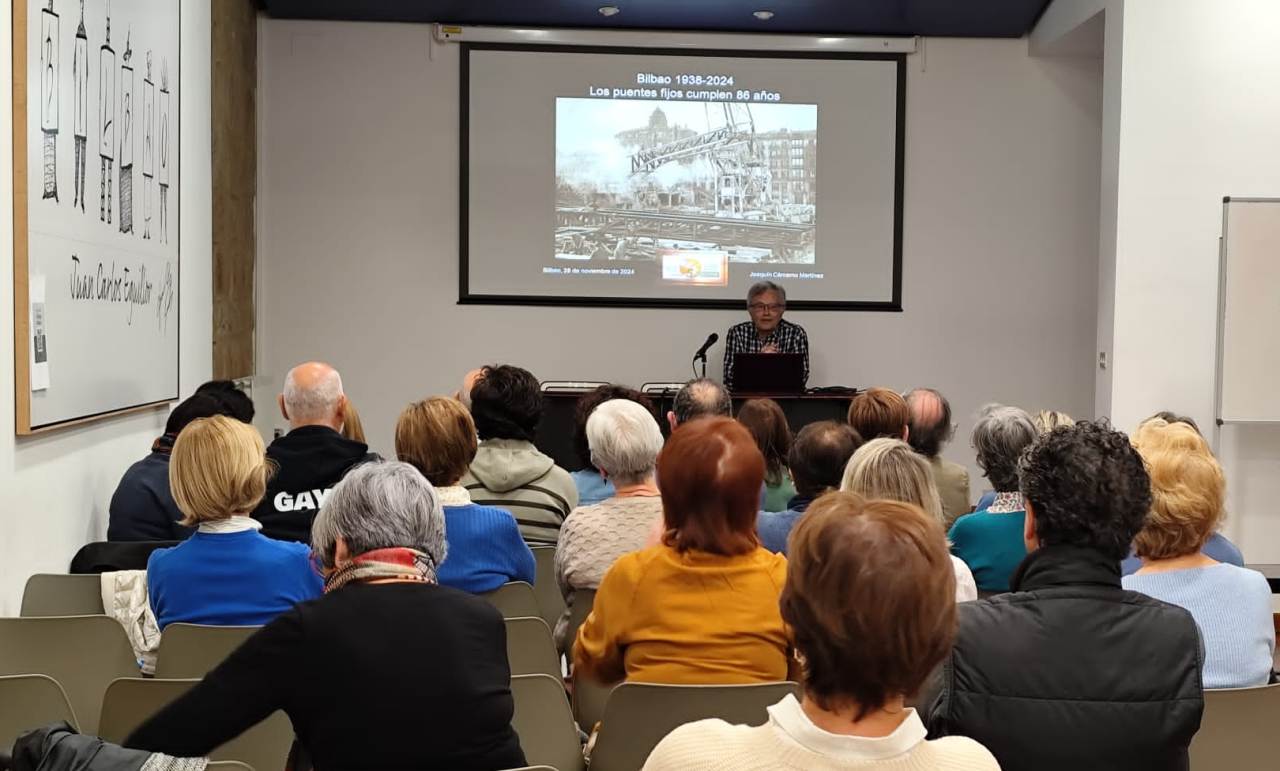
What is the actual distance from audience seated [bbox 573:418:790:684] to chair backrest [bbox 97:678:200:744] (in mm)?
753

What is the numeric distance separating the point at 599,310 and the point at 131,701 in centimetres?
605

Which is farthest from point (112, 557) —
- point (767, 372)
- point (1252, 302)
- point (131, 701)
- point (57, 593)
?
point (1252, 302)

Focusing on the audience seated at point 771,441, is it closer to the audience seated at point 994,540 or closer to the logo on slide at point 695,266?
the audience seated at point 994,540

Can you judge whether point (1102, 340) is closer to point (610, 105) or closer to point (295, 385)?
point (610, 105)

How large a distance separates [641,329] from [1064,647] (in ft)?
20.4

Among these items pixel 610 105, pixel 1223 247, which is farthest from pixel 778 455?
pixel 610 105

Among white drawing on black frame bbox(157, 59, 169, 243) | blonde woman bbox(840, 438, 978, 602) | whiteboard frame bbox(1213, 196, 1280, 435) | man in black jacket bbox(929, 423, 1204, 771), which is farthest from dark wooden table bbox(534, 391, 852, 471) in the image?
man in black jacket bbox(929, 423, 1204, 771)

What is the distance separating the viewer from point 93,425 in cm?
448

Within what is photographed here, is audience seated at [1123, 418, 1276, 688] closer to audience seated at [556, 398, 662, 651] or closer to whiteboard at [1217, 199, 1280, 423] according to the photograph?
audience seated at [556, 398, 662, 651]

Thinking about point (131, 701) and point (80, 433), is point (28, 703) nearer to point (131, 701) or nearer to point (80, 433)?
point (131, 701)

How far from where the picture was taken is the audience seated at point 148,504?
144 inches

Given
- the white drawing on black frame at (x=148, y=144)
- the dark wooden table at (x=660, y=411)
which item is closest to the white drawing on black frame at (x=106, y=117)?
the white drawing on black frame at (x=148, y=144)

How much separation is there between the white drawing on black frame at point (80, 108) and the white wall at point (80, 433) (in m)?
0.57

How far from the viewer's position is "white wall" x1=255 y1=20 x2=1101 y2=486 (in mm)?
7777
